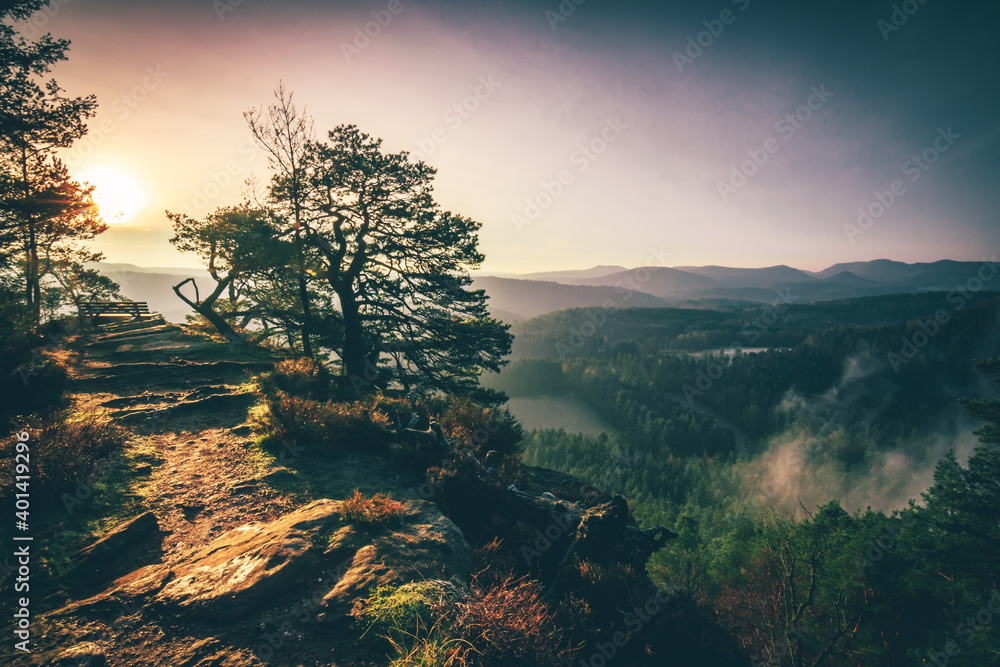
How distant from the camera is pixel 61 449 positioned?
6.55 metres

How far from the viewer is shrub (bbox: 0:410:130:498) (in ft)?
20.0

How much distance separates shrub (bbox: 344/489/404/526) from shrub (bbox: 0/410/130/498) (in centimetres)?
496

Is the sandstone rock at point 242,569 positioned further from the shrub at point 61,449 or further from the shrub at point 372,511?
the shrub at point 61,449

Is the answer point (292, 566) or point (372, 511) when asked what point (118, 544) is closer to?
point (292, 566)

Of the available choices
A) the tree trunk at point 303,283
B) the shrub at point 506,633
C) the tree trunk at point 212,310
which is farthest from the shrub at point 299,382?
the tree trunk at point 212,310

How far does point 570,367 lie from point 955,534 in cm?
12876

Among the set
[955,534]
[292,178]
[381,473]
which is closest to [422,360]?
[381,473]

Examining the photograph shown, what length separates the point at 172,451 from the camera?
333 inches

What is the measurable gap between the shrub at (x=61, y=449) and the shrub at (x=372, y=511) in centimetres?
496

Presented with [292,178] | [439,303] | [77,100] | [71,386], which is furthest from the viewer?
[439,303]

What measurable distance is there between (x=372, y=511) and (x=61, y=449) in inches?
232

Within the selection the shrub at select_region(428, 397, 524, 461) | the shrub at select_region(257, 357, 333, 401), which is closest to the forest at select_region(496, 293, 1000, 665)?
the shrub at select_region(428, 397, 524, 461)

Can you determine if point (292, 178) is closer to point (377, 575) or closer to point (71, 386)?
point (71, 386)

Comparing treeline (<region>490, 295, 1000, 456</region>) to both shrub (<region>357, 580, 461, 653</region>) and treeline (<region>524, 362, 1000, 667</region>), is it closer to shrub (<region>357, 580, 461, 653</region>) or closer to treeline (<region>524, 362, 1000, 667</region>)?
treeline (<region>524, 362, 1000, 667</region>)
